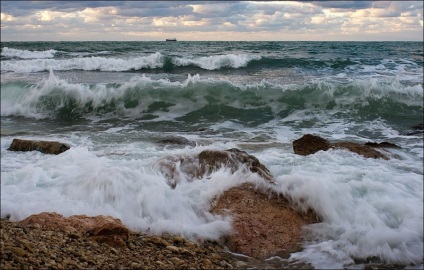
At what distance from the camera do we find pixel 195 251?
3631 millimetres

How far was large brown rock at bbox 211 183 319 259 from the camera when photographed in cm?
383

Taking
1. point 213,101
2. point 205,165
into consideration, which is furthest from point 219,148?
point 213,101

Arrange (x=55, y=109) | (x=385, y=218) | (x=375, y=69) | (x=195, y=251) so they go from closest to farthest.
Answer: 1. (x=195, y=251)
2. (x=385, y=218)
3. (x=55, y=109)
4. (x=375, y=69)

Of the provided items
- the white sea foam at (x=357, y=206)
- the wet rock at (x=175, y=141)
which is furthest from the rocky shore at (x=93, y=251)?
the wet rock at (x=175, y=141)

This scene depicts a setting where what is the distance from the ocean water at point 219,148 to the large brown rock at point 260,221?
12cm

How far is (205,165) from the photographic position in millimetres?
5230

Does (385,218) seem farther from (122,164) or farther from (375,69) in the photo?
(375,69)

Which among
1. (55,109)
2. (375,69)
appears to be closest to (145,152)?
(55,109)

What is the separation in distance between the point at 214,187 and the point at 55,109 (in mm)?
7600

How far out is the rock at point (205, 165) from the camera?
5.07 meters

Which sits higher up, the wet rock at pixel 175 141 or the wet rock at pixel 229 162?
the wet rock at pixel 229 162

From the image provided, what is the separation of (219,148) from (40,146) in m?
2.79

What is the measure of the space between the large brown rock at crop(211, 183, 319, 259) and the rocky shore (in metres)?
0.27

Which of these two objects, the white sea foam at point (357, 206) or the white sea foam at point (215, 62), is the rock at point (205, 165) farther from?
the white sea foam at point (215, 62)
